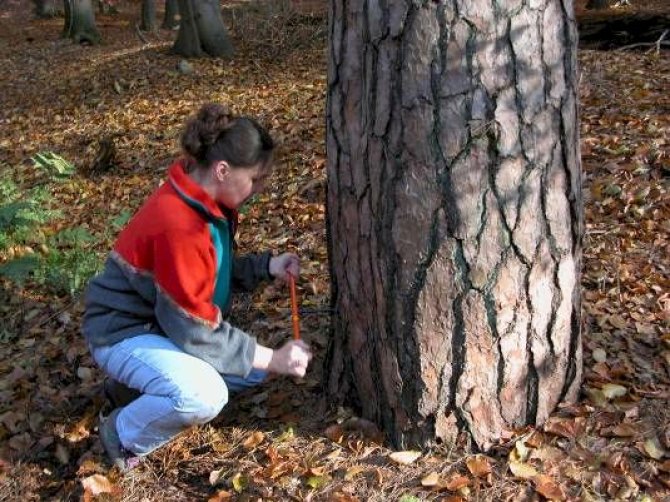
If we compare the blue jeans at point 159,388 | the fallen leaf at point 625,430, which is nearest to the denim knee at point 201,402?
the blue jeans at point 159,388

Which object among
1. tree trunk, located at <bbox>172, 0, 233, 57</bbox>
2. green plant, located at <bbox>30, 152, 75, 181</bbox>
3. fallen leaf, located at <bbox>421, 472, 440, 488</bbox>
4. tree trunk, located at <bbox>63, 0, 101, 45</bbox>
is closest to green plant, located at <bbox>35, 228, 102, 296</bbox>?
green plant, located at <bbox>30, 152, 75, 181</bbox>

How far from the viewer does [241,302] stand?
3725mm

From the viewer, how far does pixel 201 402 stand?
257cm

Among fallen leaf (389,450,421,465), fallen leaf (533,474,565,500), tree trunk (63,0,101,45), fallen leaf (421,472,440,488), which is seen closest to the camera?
fallen leaf (533,474,565,500)

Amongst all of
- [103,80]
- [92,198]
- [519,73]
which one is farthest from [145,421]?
[103,80]

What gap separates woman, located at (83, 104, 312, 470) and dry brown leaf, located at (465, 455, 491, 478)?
0.66 m

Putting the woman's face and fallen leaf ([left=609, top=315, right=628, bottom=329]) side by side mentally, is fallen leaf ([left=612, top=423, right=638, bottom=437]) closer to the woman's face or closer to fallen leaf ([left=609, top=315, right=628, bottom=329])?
fallen leaf ([left=609, top=315, right=628, bottom=329])

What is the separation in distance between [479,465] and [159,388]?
3.74ft

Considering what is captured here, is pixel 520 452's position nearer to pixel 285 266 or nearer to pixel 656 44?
pixel 285 266

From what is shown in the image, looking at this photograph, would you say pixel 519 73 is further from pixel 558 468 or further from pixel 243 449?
pixel 243 449

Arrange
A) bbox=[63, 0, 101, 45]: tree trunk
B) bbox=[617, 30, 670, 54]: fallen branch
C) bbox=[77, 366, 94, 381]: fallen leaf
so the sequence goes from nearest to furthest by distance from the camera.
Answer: bbox=[77, 366, 94, 381]: fallen leaf → bbox=[617, 30, 670, 54]: fallen branch → bbox=[63, 0, 101, 45]: tree trunk

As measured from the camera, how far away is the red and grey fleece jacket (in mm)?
2420

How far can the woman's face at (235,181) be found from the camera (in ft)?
8.11

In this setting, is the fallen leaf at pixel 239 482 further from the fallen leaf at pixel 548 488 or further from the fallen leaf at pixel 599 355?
the fallen leaf at pixel 599 355
